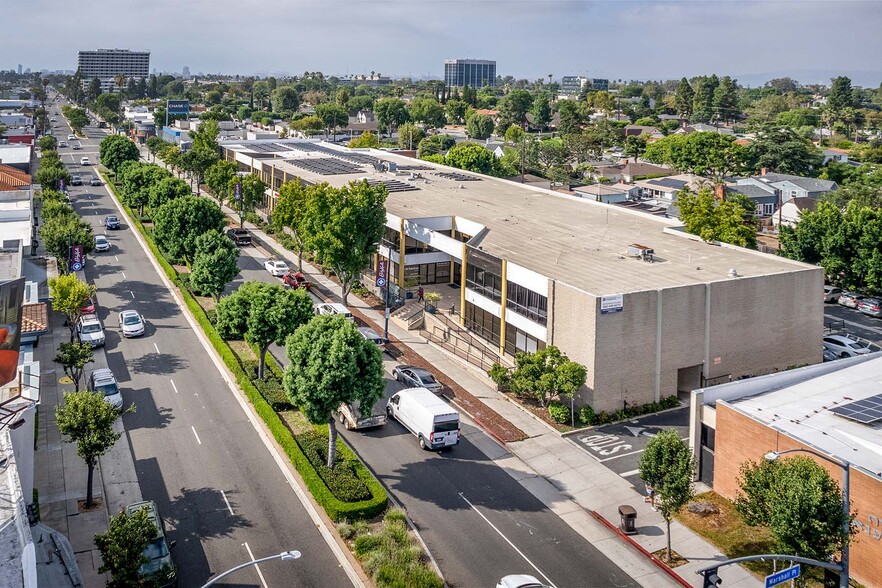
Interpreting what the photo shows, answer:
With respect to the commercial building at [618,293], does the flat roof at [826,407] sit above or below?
below

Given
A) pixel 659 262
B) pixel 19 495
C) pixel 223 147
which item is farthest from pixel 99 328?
pixel 223 147

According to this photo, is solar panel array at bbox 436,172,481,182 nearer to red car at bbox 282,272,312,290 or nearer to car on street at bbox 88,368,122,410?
red car at bbox 282,272,312,290

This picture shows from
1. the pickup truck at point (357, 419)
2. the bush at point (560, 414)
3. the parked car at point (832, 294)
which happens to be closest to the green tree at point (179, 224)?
the pickup truck at point (357, 419)

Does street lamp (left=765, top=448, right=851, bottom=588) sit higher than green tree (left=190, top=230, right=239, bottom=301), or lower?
lower

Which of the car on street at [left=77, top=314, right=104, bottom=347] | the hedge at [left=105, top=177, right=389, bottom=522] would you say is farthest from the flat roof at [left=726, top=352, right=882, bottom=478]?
the car on street at [left=77, top=314, right=104, bottom=347]

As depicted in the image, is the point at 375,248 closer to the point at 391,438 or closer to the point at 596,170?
the point at 391,438

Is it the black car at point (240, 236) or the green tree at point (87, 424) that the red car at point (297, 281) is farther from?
the green tree at point (87, 424)

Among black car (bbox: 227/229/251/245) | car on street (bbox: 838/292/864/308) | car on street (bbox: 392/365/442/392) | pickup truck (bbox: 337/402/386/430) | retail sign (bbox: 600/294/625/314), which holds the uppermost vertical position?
black car (bbox: 227/229/251/245)
